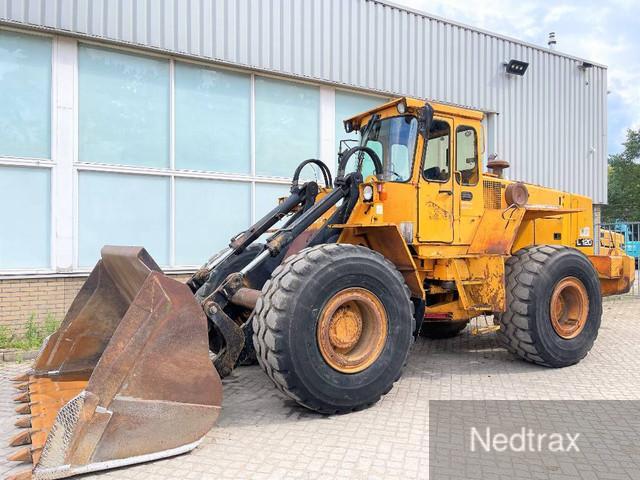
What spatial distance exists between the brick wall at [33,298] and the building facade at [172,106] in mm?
19

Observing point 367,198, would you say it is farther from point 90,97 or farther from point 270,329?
point 90,97

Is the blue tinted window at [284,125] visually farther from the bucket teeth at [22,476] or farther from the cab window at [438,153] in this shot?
the bucket teeth at [22,476]

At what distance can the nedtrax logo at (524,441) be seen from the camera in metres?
3.98

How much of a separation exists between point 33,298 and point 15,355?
0.93m

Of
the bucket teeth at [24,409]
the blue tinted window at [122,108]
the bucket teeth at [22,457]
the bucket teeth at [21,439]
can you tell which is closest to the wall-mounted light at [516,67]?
the blue tinted window at [122,108]

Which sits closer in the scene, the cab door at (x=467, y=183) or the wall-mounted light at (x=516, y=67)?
the cab door at (x=467, y=183)

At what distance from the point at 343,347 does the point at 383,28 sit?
8.12 m

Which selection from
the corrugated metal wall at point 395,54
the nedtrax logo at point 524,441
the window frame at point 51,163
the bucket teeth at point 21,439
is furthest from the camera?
the corrugated metal wall at point 395,54

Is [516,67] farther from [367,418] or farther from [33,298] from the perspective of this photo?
[33,298]

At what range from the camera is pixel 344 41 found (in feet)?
34.1

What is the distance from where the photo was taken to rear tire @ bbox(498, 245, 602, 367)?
20.0 feet

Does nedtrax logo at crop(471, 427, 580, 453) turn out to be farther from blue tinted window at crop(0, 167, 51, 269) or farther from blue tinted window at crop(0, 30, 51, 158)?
blue tinted window at crop(0, 30, 51, 158)

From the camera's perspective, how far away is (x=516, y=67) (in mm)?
12594

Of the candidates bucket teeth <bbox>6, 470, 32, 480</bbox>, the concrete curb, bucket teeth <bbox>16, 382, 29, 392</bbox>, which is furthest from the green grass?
bucket teeth <bbox>6, 470, 32, 480</bbox>
